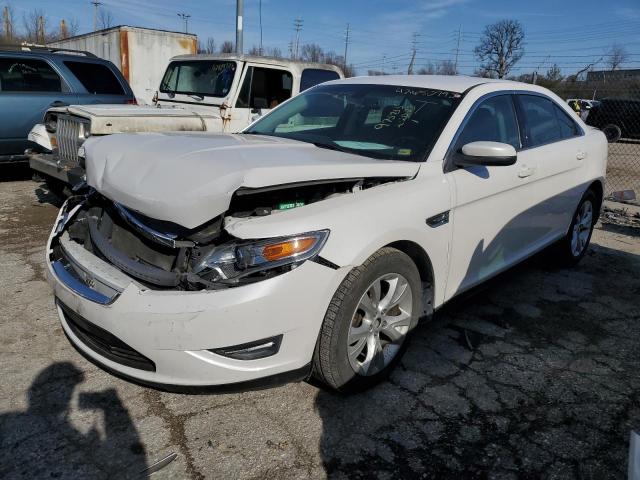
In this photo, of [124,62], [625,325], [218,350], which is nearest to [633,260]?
[625,325]

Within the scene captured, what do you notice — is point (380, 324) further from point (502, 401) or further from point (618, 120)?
point (618, 120)

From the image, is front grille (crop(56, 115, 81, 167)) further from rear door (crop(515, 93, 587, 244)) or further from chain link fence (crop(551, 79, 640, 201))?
chain link fence (crop(551, 79, 640, 201))

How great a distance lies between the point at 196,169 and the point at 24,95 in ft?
20.6

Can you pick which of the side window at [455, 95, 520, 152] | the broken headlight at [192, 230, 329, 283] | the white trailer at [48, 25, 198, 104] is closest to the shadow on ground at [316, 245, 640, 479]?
the broken headlight at [192, 230, 329, 283]

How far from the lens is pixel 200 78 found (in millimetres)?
7781

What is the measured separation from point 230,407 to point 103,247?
1.04 m

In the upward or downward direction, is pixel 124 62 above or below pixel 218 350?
above

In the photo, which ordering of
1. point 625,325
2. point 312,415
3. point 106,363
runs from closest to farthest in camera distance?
point 106,363 < point 312,415 < point 625,325

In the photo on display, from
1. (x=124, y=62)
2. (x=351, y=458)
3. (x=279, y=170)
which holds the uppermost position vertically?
(x=124, y=62)

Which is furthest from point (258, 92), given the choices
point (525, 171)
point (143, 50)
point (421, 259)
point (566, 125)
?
point (143, 50)

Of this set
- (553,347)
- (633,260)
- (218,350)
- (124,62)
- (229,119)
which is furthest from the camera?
(124,62)

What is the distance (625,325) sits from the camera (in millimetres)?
3826

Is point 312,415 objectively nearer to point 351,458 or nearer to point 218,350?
point 351,458

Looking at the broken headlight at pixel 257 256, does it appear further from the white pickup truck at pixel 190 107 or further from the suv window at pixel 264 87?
the suv window at pixel 264 87
